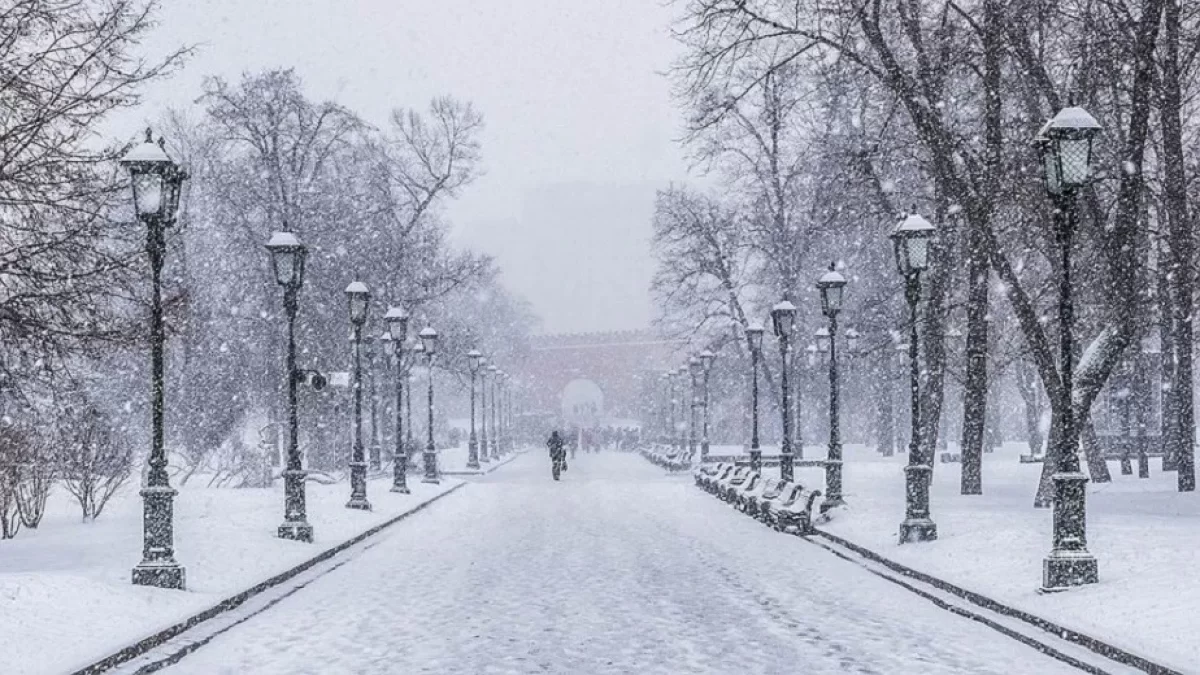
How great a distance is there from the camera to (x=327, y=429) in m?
46.3

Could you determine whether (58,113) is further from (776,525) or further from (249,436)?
(249,436)

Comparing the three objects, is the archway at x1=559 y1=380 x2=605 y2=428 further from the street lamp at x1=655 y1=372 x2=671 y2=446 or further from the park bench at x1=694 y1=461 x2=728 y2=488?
the park bench at x1=694 y1=461 x2=728 y2=488

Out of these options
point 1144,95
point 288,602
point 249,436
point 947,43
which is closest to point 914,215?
point 1144,95

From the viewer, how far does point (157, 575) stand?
13.3m

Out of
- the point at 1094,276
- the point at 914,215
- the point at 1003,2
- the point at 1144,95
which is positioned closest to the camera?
the point at 914,215

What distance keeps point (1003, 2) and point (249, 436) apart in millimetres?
43876

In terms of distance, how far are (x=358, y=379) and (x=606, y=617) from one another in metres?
15.0

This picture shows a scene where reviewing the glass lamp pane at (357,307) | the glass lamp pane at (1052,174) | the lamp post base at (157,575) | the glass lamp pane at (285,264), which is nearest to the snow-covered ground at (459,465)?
the glass lamp pane at (357,307)

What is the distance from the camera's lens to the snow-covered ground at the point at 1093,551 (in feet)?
34.7

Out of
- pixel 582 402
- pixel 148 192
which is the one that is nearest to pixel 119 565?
pixel 148 192

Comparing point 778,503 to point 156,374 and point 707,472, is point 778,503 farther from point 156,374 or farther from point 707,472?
point 707,472

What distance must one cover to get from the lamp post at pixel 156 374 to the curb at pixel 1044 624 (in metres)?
7.57

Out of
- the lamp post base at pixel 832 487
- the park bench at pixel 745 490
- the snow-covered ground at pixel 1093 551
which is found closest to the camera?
the snow-covered ground at pixel 1093 551

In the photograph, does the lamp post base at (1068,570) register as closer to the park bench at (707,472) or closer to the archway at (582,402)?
the park bench at (707,472)
